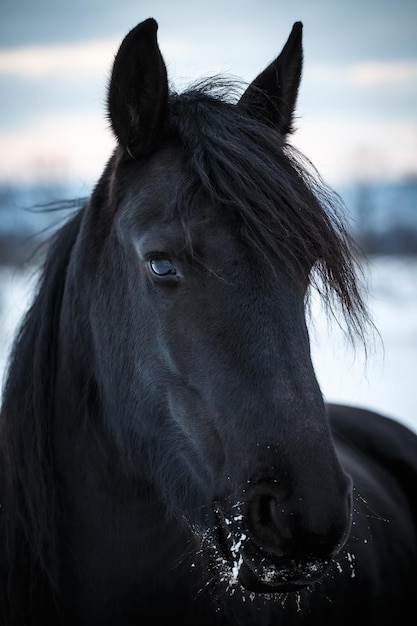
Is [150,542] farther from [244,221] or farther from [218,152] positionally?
[218,152]

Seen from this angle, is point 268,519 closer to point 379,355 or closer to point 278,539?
point 278,539

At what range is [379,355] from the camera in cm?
886

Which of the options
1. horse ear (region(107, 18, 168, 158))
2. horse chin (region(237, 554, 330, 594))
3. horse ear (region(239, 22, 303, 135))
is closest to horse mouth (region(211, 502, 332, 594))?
horse chin (region(237, 554, 330, 594))

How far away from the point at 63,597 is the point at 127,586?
0.25 m

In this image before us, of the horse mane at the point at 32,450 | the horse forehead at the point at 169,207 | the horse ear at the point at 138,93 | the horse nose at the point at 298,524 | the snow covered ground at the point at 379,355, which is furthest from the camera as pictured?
the snow covered ground at the point at 379,355

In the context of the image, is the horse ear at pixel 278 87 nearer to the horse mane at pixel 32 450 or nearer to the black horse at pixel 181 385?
the black horse at pixel 181 385

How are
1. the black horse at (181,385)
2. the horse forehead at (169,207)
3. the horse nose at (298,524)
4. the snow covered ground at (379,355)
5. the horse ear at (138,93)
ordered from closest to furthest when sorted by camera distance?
the horse nose at (298,524) → the black horse at (181,385) → the horse forehead at (169,207) → the horse ear at (138,93) → the snow covered ground at (379,355)

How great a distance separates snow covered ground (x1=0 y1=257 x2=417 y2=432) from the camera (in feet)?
22.0

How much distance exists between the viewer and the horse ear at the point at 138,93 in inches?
77.5

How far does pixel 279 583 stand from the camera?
5.18 feet

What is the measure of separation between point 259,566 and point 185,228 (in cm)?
99

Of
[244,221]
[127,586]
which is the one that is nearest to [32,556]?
[127,586]

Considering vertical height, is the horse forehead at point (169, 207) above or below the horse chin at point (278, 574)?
above

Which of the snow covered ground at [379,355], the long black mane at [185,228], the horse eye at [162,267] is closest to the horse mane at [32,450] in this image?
the long black mane at [185,228]
